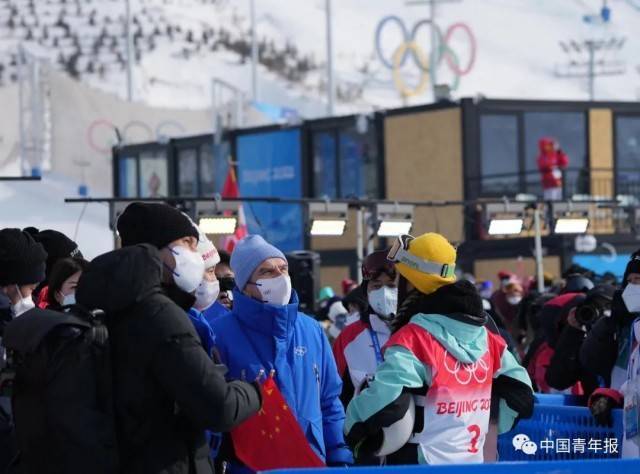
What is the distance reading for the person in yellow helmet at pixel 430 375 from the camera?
5.00 metres

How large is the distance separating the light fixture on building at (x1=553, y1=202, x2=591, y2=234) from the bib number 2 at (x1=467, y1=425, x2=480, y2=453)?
14.3m

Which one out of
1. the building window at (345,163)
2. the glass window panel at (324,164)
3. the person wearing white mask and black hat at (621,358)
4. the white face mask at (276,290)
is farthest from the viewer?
the glass window panel at (324,164)

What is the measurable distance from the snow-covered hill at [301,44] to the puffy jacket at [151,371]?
99550mm

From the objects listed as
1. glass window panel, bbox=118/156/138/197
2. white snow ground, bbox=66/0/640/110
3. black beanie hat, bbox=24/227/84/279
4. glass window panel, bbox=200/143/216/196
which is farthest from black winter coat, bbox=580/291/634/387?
white snow ground, bbox=66/0/640/110

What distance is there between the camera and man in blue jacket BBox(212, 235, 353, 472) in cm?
A: 536

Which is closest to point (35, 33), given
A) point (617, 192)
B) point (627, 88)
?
point (627, 88)

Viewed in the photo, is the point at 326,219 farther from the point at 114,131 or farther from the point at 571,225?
the point at 114,131

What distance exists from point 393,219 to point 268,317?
42.2 feet

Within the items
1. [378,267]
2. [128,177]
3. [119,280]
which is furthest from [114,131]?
[119,280]

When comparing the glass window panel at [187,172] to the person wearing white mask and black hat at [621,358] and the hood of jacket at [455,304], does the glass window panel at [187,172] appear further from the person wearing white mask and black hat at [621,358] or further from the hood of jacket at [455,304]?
the hood of jacket at [455,304]

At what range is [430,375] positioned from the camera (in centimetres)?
507

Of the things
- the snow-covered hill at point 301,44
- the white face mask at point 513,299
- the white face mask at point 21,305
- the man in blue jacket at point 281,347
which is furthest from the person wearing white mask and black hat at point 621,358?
the snow-covered hill at point 301,44

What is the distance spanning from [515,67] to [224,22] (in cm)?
2552

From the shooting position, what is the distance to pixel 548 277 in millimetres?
19797
